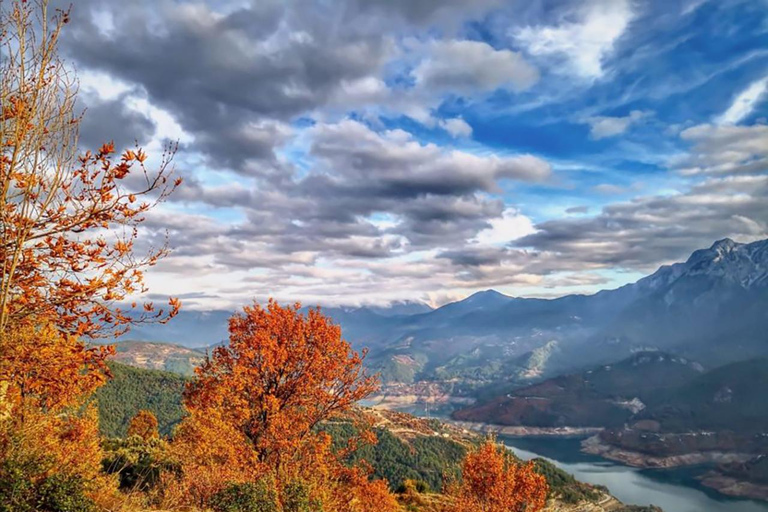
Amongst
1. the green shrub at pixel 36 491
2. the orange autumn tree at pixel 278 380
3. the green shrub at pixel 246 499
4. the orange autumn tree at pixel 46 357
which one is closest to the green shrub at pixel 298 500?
the green shrub at pixel 246 499

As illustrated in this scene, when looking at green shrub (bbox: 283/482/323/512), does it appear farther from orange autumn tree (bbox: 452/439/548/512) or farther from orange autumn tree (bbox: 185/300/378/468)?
orange autumn tree (bbox: 452/439/548/512)

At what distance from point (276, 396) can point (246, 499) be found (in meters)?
10.9

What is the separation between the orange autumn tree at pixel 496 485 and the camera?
40.6 meters

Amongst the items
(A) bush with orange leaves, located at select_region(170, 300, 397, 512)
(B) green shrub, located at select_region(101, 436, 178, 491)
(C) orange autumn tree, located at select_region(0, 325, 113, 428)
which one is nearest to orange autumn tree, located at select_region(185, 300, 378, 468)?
(A) bush with orange leaves, located at select_region(170, 300, 397, 512)

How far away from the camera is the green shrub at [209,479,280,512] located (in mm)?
16906

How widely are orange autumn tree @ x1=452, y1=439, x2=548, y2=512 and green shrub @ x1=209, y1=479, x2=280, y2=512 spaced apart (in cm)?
2592

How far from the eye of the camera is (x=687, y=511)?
180375 mm

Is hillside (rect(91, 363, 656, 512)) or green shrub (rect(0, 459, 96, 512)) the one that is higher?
green shrub (rect(0, 459, 96, 512))

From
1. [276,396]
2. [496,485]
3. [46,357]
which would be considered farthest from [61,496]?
[496,485]

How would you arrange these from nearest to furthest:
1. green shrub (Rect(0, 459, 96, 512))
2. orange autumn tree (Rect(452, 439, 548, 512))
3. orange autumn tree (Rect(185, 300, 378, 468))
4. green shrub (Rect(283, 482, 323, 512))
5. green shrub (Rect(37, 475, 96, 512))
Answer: green shrub (Rect(0, 459, 96, 512))
green shrub (Rect(37, 475, 96, 512))
green shrub (Rect(283, 482, 323, 512))
orange autumn tree (Rect(185, 300, 378, 468))
orange autumn tree (Rect(452, 439, 548, 512))

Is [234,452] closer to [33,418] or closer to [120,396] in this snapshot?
[33,418]

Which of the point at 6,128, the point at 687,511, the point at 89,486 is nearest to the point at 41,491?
the point at 89,486

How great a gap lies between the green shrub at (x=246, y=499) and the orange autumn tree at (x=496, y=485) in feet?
85.0

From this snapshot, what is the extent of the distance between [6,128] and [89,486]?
10.7 meters
